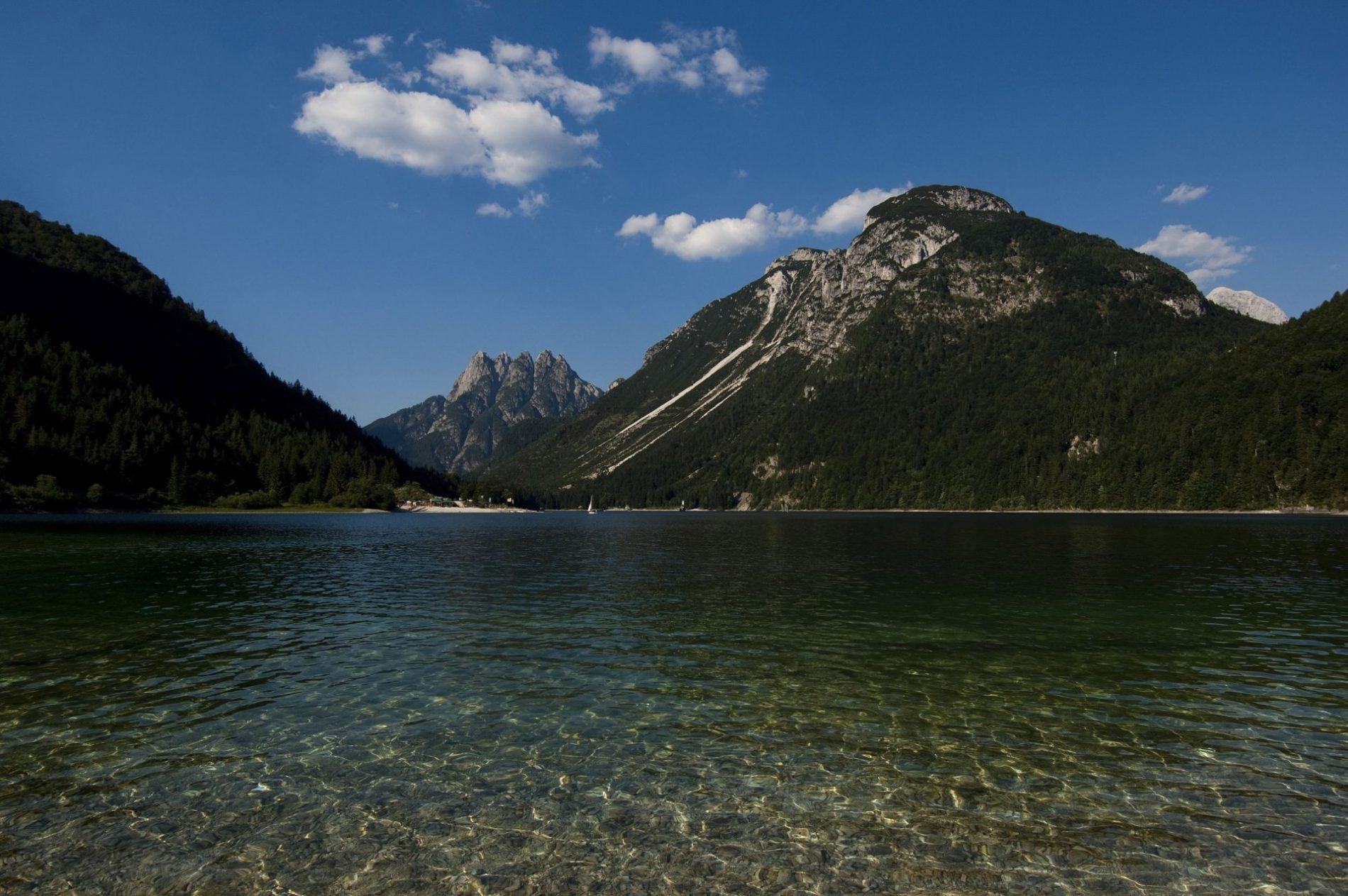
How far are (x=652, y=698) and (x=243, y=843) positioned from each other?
13.0 m

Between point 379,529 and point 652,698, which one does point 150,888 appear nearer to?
point 652,698

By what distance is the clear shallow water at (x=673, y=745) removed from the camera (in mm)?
13062

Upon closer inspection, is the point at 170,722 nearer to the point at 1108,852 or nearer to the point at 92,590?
the point at 1108,852

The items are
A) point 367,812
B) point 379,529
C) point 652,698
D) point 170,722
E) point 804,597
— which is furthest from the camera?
point 379,529

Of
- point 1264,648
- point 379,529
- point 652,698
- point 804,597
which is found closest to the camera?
point 652,698

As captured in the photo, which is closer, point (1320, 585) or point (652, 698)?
point (652, 698)

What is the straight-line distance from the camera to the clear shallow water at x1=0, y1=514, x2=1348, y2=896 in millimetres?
13062

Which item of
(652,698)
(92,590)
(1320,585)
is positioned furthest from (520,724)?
(1320,585)

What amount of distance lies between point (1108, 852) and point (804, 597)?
36.2m

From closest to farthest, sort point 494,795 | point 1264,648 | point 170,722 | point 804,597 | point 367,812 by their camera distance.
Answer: point 367,812 → point 494,795 → point 170,722 → point 1264,648 → point 804,597

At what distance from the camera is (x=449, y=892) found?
39.6 feet

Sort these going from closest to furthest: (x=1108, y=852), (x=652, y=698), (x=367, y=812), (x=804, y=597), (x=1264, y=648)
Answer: (x=1108, y=852), (x=367, y=812), (x=652, y=698), (x=1264, y=648), (x=804, y=597)

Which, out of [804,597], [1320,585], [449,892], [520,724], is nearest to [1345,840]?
[449,892]

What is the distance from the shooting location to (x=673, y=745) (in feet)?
64.2
